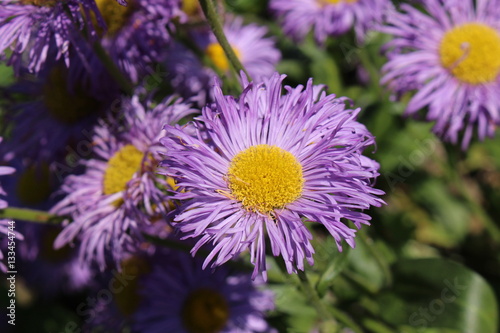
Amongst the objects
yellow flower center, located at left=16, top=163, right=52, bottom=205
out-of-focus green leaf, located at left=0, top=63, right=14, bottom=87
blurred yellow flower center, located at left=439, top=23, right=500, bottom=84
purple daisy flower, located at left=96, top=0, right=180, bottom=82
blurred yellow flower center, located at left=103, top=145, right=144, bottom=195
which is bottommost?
yellow flower center, located at left=16, top=163, right=52, bottom=205

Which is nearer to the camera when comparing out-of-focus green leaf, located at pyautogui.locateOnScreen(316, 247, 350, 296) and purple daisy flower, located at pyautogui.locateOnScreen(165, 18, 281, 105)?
out-of-focus green leaf, located at pyautogui.locateOnScreen(316, 247, 350, 296)

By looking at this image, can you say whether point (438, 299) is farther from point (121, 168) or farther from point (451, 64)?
point (121, 168)

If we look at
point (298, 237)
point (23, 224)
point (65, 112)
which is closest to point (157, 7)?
point (65, 112)

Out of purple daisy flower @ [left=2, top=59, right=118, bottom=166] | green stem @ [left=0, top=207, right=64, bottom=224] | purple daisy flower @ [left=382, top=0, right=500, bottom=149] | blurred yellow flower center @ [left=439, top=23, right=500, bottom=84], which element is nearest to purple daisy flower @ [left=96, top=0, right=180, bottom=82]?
purple daisy flower @ [left=2, top=59, right=118, bottom=166]

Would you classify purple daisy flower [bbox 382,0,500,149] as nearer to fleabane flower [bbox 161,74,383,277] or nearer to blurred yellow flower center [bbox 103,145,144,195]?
fleabane flower [bbox 161,74,383,277]

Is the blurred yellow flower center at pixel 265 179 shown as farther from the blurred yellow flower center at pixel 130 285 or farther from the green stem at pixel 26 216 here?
the blurred yellow flower center at pixel 130 285
